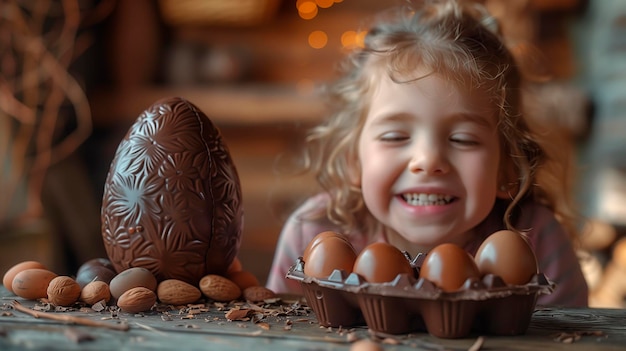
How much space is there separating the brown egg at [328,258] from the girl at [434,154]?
26cm

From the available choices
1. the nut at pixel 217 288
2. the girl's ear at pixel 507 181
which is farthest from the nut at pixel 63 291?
the girl's ear at pixel 507 181

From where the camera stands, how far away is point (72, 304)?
2.90 ft

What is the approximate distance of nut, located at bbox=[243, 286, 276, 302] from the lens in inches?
37.6

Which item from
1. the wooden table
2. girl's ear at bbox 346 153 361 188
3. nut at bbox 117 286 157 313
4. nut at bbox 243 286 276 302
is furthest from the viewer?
girl's ear at bbox 346 153 361 188

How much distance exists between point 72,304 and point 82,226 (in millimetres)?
2021

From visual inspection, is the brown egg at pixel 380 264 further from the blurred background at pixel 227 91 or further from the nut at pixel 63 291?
the blurred background at pixel 227 91

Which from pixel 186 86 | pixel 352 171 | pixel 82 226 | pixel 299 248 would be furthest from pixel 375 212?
pixel 186 86

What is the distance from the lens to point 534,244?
1.30 metres

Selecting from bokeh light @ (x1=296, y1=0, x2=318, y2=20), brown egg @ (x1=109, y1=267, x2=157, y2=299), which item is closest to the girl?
brown egg @ (x1=109, y1=267, x2=157, y2=299)

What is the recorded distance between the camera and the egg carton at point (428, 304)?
2.37ft

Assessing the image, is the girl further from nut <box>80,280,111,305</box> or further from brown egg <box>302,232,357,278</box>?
nut <box>80,280,111,305</box>

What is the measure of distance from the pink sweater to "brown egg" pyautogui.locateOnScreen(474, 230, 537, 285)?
1.42 feet

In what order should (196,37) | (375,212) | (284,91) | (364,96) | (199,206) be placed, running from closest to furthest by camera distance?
(199,206) → (375,212) → (364,96) → (284,91) → (196,37)

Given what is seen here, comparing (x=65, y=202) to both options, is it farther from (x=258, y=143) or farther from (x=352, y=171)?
(x=352, y=171)
